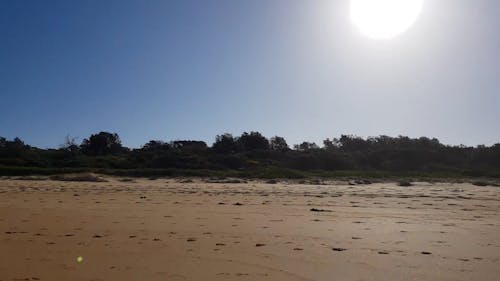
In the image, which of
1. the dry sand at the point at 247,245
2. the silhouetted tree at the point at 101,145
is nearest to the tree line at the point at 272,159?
the silhouetted tree at the point at 101,145

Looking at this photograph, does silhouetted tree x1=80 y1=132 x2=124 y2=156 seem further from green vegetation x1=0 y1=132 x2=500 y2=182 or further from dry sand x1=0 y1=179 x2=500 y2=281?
dry sand x1=0 y1=179 x2=500 y2=281

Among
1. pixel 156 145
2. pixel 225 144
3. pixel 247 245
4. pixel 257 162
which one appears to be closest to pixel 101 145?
pixel 156 145

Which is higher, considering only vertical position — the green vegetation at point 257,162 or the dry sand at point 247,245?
the green vegetation at point 257,162

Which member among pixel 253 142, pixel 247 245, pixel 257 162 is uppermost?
pixel 253 142

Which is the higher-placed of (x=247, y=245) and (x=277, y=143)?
(x=277, y=143)

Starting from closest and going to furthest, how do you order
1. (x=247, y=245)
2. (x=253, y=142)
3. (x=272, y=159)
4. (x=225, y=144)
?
(x=247, y=245)
(x=272, y=159)
(x=225, y=144)
(x=253, y=142)

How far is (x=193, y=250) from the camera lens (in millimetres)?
6066

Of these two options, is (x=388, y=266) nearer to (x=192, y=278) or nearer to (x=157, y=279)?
(x=192, y=278)

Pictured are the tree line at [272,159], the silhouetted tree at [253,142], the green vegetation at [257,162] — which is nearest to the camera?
the green vegetation at [257,162]

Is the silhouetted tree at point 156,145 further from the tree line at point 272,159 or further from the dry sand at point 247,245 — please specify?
the dry sand at point 247,245

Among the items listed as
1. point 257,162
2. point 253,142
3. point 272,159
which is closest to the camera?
point 257,162

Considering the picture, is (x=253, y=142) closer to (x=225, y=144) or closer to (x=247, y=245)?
(x=225, y=144)

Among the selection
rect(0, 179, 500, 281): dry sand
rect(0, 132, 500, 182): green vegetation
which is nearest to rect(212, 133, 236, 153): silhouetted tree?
rect(0, 132, 500, 182): green vegetation

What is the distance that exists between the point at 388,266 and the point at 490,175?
108ft
